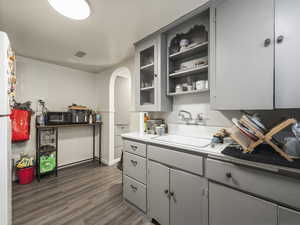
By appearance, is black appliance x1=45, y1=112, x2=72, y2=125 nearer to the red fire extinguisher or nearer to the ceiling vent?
the red fire extinguisher

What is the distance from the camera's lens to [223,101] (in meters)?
1.18

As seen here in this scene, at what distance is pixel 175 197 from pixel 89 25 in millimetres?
2089

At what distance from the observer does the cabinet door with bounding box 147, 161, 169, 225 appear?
1283mm

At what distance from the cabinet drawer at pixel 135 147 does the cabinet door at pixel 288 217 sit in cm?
111

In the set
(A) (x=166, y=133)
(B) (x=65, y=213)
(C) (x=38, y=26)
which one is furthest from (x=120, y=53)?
(B) (x=65, y=213)

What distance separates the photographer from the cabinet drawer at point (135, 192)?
1.50 meters

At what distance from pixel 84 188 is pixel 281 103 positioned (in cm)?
267

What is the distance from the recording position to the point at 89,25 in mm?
1514

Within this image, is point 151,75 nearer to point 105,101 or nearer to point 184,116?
point 184,116

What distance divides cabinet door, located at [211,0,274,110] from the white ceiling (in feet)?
1.20

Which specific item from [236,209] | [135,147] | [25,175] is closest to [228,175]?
[236,209]

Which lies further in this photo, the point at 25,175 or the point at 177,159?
the point at 25,175

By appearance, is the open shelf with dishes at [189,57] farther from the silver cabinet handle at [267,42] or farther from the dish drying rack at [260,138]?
the dish drying rack at [260,138]

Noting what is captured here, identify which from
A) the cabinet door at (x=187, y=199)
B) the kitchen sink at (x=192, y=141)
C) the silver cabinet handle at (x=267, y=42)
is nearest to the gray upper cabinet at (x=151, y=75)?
the kitchen sink at (x=192, y=141)
